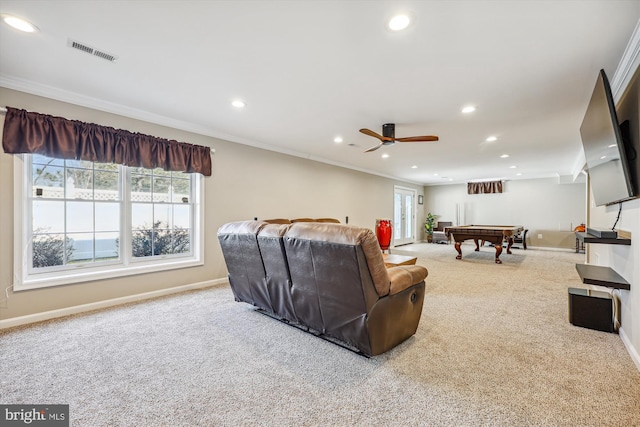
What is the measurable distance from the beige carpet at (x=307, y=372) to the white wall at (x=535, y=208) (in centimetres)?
688

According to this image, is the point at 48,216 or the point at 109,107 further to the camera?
the point at 109,107

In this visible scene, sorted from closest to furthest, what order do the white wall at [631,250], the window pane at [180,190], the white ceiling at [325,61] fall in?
1. the white ceiling at [325,61]
2. the white wall at [631,250]
3. the window pane at [180,190]

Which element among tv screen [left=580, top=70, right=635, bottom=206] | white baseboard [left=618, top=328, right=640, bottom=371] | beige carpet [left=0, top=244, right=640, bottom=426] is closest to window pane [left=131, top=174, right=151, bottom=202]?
beige carpet [left=0, top=244, right=640, bottom=426]

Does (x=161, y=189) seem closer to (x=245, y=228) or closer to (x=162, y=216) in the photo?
(x=162, y=216)

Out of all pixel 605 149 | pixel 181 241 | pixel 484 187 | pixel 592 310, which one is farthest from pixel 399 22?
pixel 484 187

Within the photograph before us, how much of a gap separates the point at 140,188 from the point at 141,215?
0.36 meters

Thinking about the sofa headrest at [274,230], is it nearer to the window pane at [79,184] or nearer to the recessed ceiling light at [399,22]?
the recessed ceiling light at [399,22]

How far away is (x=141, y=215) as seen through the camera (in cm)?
366

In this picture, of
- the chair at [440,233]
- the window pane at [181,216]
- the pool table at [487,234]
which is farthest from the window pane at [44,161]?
the chair at [440,233]

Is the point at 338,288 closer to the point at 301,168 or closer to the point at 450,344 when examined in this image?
the point at 450,344

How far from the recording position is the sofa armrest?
2.10 m

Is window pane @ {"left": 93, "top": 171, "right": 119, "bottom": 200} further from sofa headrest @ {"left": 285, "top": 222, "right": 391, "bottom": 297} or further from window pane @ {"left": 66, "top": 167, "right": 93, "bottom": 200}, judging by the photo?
sofa headrest @ {"left": 285, "top": 222, "right": 391, "bottom": 297}

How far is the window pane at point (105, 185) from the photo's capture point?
3.29m

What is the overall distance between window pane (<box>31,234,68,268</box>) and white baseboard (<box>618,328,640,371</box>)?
530 centimetres
